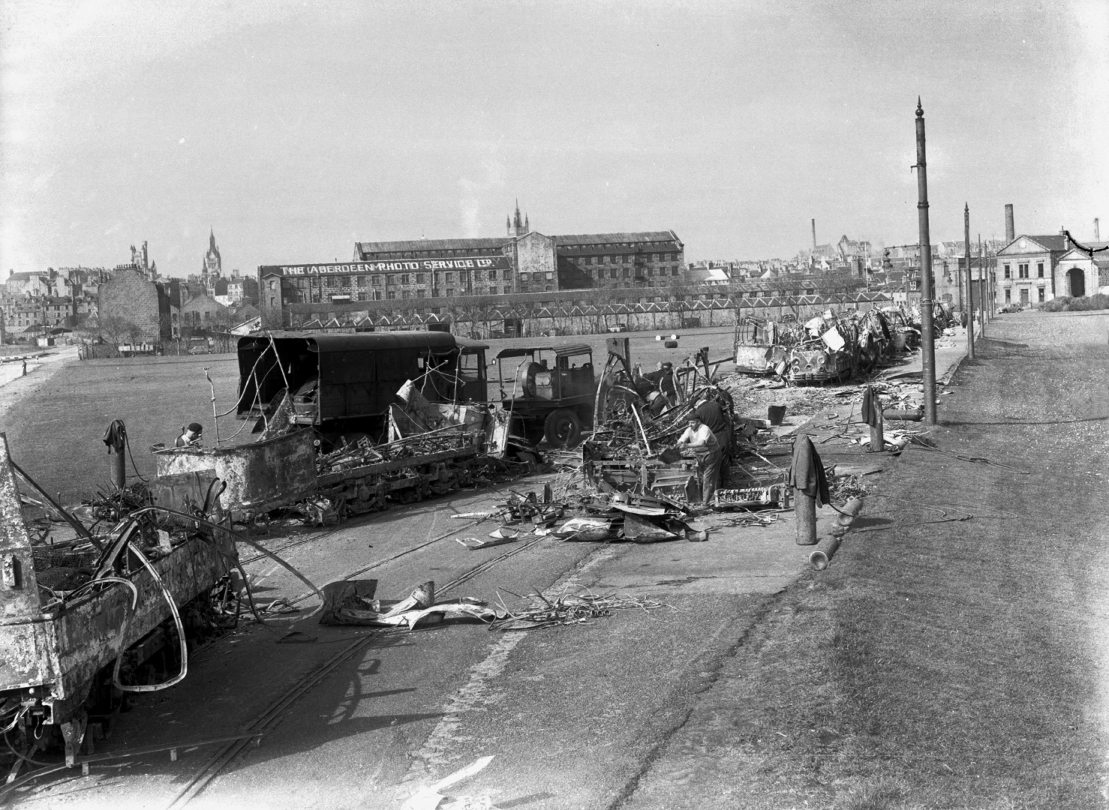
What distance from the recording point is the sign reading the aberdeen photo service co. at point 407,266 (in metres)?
105

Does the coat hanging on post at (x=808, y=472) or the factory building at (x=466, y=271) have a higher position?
the factory building at (x=466, y=271)

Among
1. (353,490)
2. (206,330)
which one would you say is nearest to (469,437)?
(353,490)

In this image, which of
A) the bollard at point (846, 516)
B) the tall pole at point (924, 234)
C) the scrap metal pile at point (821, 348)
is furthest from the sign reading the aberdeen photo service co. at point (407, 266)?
the bollard at point (846, 516)

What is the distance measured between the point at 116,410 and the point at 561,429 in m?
23.3

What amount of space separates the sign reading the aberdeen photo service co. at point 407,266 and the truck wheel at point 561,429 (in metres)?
84.8

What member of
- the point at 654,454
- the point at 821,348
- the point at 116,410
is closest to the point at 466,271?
the point at 116,410

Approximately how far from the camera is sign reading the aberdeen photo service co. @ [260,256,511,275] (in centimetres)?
10512

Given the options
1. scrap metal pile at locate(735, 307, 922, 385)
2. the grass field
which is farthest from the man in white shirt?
scrap metal pile at locate(735, 307, 922, 385)

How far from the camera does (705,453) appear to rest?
15.6 meters

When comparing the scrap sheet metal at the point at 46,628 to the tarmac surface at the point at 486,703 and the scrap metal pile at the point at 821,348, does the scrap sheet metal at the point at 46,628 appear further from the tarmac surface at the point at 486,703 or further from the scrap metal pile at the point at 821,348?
the scrap metal pile at the point at 821,348

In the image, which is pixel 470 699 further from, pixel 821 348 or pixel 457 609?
pixel 821 348

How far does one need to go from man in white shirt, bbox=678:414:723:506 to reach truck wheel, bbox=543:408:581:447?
24.1 ft

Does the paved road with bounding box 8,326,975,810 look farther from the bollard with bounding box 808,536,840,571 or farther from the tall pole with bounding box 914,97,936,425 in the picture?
the tall pole with bounding box 914,97,936,425

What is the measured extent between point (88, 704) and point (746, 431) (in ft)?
50.1
